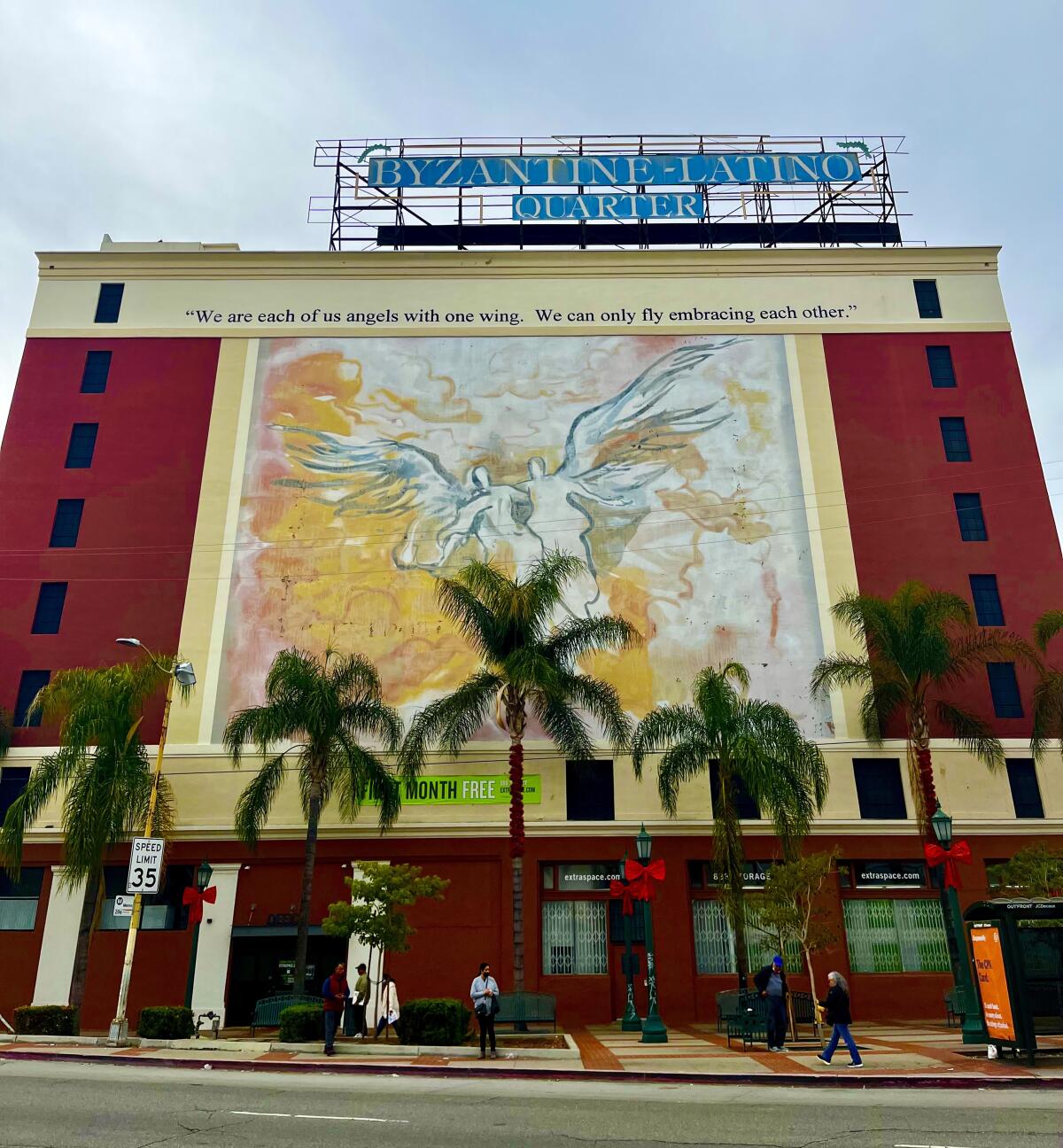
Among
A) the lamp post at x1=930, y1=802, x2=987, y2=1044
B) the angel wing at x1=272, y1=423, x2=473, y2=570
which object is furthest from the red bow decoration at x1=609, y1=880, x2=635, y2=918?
the angel wing at x1=272, y1=423, x2=473, y2=570

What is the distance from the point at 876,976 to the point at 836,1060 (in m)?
14.6

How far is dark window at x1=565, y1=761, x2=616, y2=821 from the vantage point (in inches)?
1419

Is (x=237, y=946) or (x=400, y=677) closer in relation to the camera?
(x=237, y=946)

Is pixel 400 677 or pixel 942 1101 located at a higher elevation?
pixel 400 677

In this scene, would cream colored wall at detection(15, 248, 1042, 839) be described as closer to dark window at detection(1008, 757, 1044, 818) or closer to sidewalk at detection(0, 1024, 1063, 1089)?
dark window at detection(1008, 757, 1044, 818)

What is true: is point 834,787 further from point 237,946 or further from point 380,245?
point 380,245

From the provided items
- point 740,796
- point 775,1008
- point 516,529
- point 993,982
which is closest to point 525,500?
point 516,529

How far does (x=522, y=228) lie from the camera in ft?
164

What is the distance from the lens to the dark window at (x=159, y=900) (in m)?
34.5

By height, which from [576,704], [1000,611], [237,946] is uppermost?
[1000,611]

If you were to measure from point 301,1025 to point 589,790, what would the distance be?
14.6 m

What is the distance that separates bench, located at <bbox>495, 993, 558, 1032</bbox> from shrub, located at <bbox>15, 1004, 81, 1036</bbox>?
39.5 ft

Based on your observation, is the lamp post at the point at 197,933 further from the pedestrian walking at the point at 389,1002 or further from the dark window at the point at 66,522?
the dark window at the point at 66,522

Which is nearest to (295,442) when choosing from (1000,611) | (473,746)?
(473,746)
